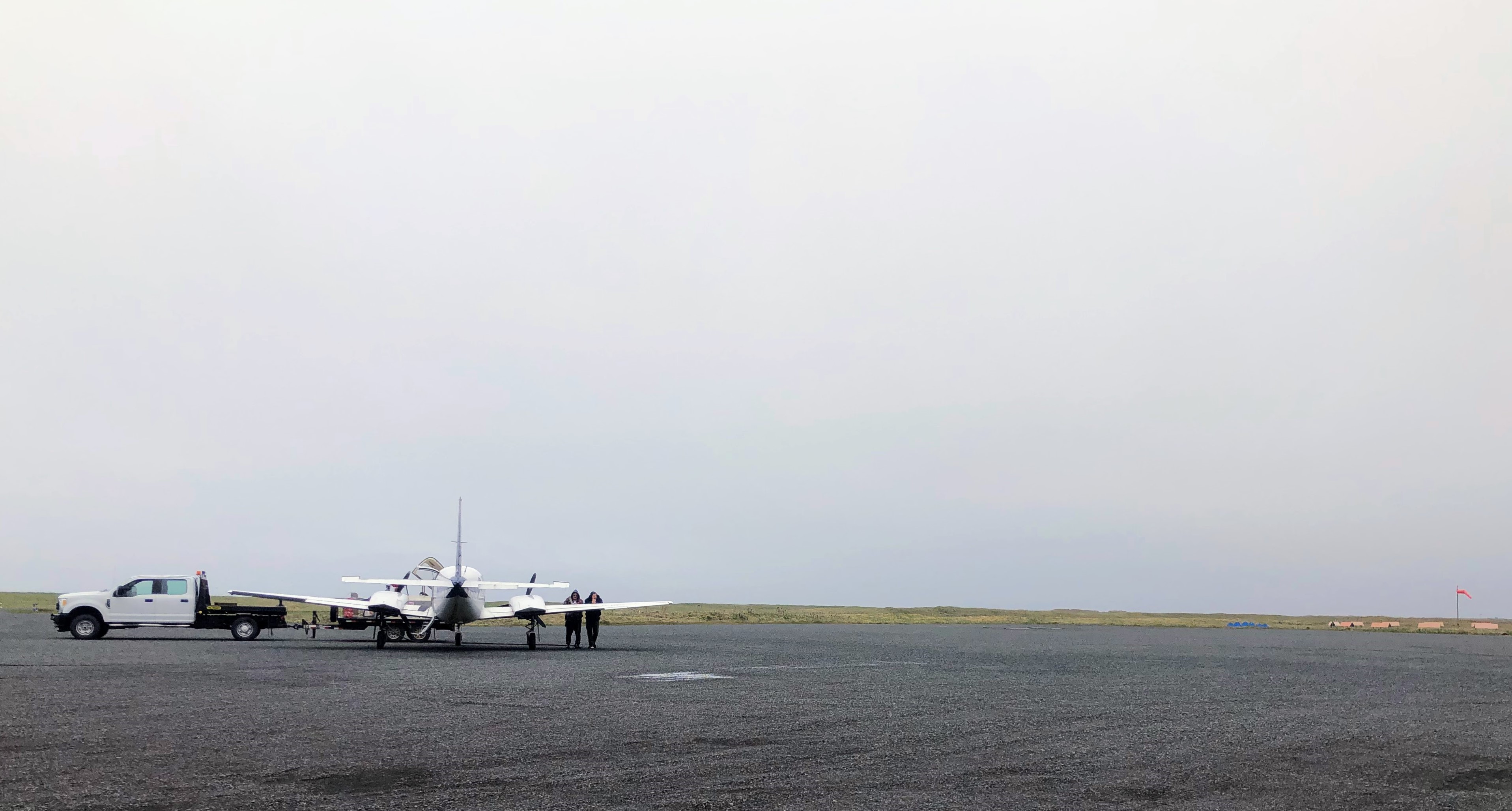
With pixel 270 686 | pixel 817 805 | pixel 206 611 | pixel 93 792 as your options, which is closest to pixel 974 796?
pixel 817 805

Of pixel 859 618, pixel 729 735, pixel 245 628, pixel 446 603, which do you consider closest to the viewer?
pixel 729 735

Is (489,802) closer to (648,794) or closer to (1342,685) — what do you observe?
(648,794)

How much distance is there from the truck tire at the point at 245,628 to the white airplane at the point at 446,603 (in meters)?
3.25

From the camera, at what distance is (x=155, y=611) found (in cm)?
4338

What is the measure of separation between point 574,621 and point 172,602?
1574 cm

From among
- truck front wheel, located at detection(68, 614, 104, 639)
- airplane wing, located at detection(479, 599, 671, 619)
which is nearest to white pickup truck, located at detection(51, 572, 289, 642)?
truck front wheel, located at detection(68, 614, 104, 639)

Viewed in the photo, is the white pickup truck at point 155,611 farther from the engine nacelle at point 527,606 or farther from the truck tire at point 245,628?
the engine nacelle at point 527,606

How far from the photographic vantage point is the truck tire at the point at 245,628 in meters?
44.6

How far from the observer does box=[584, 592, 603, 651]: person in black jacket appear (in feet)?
125

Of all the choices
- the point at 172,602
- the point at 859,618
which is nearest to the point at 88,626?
the point at 172,602

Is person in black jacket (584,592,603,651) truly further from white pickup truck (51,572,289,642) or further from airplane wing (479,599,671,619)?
white pickup truck (51,572,289,642)

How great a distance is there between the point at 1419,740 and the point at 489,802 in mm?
12411

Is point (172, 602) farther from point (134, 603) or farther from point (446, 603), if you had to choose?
point (446, 603)

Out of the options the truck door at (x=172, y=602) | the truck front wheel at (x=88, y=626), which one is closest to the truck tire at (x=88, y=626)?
the truck front wheel at (x=88, y=626)
